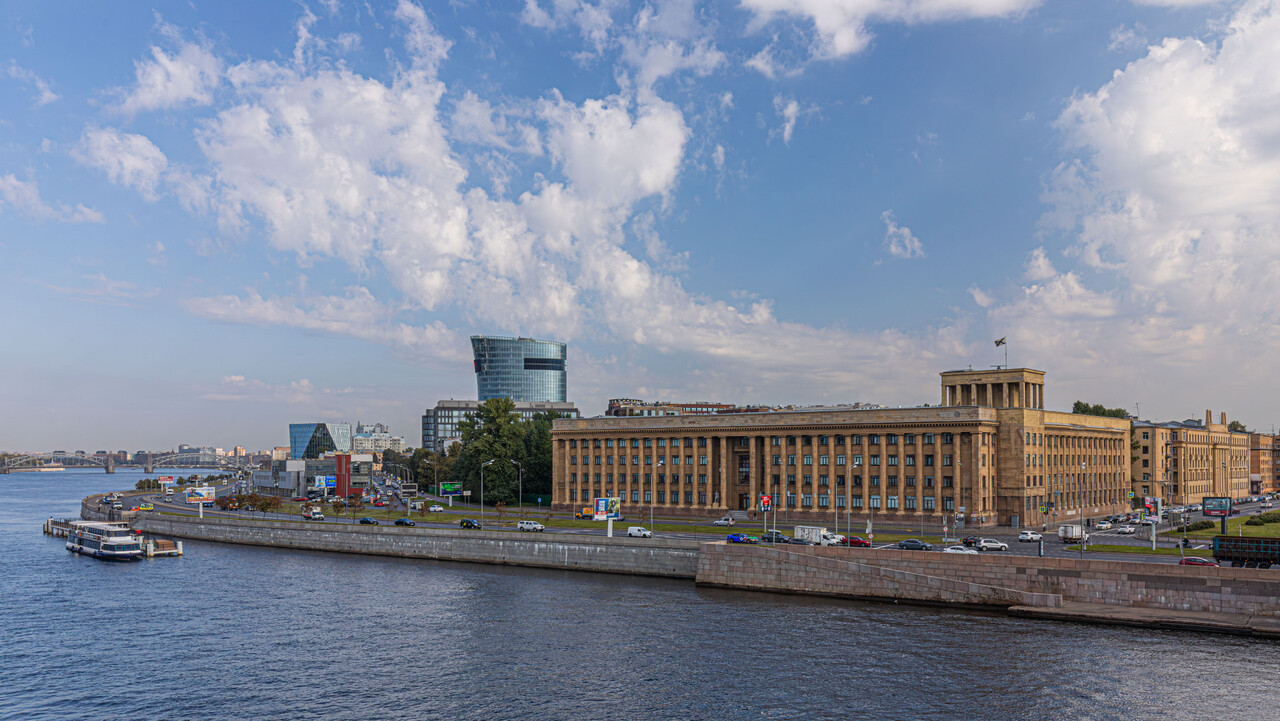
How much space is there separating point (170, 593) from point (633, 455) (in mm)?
75505

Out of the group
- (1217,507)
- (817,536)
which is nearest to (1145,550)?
(1217,507)

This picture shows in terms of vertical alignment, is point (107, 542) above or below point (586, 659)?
below

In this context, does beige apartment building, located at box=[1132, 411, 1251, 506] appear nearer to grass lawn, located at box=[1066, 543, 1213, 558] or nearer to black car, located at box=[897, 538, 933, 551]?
grass lawn, located at box=[1066, 543, 1213, 558]

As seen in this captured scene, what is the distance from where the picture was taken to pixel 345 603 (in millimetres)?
74625

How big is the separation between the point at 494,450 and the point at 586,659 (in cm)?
10811

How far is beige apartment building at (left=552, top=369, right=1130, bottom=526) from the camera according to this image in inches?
4562

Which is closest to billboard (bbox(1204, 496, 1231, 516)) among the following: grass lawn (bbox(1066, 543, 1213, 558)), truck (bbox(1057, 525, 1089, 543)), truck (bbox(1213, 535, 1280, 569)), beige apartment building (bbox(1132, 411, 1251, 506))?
grass lawn (bbox(1066, 543, 1213, 558))

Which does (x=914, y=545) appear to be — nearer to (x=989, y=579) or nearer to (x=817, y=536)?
(x=817, y=536)

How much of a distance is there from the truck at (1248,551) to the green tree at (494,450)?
11267 cm

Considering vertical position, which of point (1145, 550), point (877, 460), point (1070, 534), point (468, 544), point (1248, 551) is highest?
point (877, 460)

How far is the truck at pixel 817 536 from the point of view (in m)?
85.2

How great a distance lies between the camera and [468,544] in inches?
3984

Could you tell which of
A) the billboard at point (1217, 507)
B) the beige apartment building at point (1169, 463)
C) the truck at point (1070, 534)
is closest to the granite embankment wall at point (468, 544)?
the truck at point (1070, 534)

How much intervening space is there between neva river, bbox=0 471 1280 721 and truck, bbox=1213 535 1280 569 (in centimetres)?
1367
